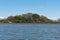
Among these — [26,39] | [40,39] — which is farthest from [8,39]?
[40,39]

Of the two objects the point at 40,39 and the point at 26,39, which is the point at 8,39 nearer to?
the point at 26,39

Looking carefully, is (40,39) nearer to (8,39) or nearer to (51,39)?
(51,39)

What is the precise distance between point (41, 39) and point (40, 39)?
0.21 metres

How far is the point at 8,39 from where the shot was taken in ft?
120

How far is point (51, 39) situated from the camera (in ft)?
122

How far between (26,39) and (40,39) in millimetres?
2258

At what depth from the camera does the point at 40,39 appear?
36.9 metres

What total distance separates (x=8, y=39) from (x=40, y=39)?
511 centimetres

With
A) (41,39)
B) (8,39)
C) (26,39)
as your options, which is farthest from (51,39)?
(8,39)

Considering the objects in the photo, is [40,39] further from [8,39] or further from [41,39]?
[8,39]

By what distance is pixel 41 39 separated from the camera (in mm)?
37031

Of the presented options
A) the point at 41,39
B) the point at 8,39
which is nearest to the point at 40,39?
the point at 41,39

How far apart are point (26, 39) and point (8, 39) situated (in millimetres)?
2859

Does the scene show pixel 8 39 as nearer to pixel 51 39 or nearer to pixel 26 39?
pixel 26 39
